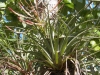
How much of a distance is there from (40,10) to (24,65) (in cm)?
30

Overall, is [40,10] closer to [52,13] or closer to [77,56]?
[52,13]

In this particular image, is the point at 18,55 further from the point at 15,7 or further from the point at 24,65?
the point at 15,7

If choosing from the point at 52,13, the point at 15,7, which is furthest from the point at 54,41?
the point at 15,7

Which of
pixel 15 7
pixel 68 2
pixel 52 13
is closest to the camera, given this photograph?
pixel 52 13

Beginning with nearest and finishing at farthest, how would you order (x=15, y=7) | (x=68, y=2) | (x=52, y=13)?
(x=52, y=13)
(x=68, y=2)
(x=15, y=7)

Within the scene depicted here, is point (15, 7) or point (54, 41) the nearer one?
point (54, 41)

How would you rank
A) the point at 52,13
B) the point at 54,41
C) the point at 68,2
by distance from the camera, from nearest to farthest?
1. the point at 54,41
2. the point at 52,13
3. the point at 68,2

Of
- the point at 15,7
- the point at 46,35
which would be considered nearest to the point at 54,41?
the point at 46,35

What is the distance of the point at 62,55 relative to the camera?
1231 mm

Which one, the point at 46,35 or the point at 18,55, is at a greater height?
the point at 46,35

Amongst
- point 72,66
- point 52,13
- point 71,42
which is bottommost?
point 72,66

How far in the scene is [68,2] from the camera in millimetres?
1621

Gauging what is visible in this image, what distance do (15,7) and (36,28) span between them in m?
0.58

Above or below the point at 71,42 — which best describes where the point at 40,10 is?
above
